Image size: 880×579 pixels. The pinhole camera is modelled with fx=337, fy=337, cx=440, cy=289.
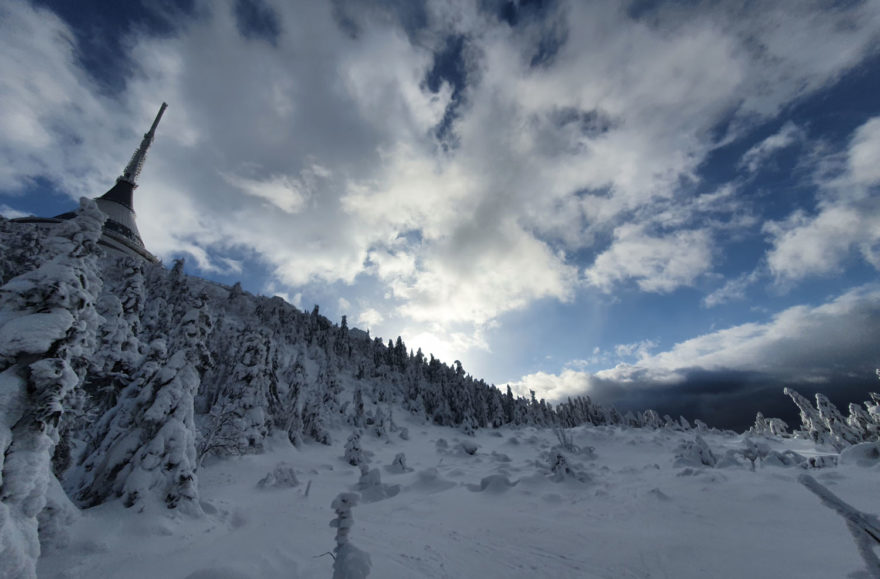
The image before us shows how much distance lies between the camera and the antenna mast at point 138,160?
350 ft

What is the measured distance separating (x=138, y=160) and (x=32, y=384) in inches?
5785

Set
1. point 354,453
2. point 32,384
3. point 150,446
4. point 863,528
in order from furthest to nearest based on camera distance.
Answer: point 354,453, point 150,446, point 32,384, point 863,528

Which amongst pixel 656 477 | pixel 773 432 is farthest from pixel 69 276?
pixel 773 432

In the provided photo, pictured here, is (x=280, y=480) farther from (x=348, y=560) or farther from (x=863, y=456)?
(x=863, y=456)

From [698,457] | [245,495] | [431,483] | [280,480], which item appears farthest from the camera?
[698,457]

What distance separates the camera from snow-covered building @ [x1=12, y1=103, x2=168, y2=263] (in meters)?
77.8

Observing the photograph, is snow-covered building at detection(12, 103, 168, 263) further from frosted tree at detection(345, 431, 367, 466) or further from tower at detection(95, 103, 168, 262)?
frosted tree at detection(345, 431, 367, 466)

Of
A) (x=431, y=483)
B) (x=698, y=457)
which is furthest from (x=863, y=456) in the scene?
(x=431, y=483)

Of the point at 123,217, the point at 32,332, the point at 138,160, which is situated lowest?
the point at 32,332

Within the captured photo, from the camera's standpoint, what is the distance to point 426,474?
23922 mm

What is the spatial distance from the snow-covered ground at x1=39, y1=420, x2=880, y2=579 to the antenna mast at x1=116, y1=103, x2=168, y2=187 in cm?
12799

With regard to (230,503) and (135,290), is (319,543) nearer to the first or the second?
(230,503)

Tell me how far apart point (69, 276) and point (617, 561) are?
17905 millimetres

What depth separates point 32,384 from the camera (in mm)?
6809
